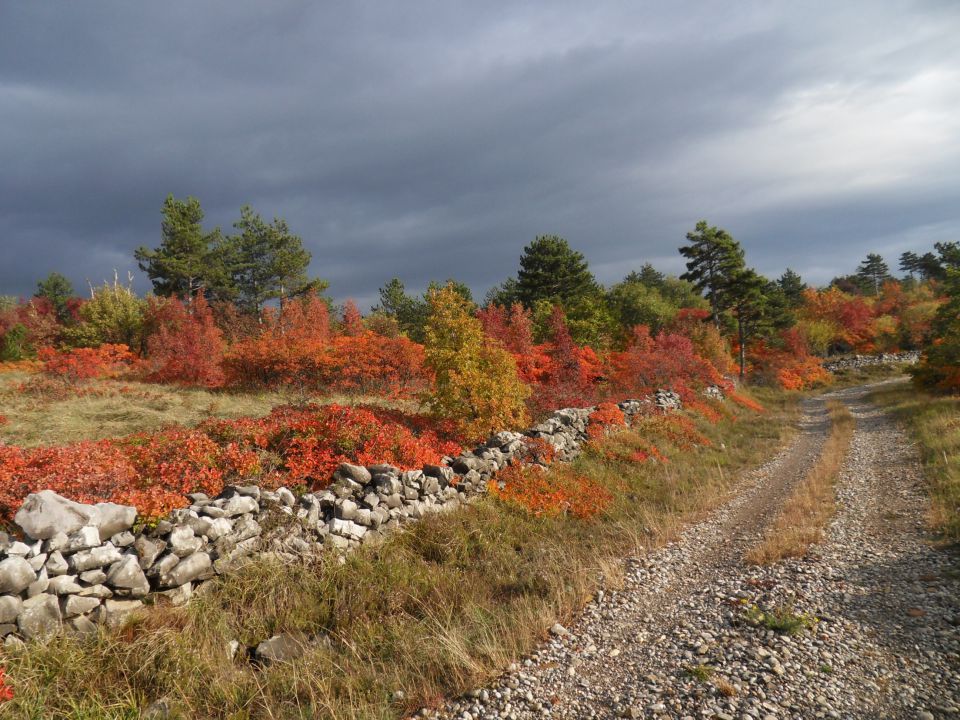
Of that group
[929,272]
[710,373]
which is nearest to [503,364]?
[710,373]

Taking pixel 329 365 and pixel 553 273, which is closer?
pixel 329 365

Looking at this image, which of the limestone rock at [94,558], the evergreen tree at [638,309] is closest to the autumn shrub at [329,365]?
the limestone rock at [94,558]

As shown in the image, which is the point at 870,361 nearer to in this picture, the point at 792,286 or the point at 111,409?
the point at 792,286

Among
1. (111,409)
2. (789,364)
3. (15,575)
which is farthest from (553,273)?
(15,575)

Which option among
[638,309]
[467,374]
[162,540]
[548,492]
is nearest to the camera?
[162,540]

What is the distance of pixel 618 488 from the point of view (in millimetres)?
11844

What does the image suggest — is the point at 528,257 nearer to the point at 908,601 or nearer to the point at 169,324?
the point at 169,324

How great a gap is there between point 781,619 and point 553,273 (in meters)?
40.6

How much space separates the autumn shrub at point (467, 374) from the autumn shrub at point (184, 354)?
15.1 meters

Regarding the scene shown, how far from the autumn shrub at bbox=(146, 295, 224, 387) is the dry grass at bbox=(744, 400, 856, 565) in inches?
912

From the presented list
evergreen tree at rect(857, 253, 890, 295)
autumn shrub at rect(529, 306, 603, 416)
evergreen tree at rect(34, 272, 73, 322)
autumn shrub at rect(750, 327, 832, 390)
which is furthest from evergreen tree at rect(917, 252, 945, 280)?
evergreen tree at rect(34, 272, 73, 322)

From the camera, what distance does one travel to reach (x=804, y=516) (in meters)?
9.41

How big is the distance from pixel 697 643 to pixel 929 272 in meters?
111

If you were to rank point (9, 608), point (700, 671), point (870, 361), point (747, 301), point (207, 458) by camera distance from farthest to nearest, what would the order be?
point (870, 361) < point (747, 301) < point (207, 458) < point (700, 671) < point (9, 608)
